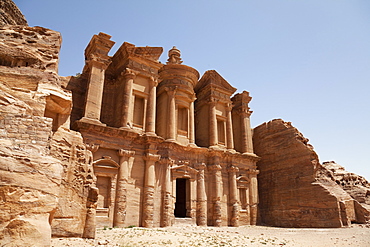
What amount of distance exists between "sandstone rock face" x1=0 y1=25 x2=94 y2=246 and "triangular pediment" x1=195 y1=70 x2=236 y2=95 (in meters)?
17.5

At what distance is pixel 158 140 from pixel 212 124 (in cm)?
631

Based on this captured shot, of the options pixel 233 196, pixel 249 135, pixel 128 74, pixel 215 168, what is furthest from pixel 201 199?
pixel 128 74

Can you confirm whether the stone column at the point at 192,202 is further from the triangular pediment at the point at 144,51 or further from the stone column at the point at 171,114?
the triangular pediment at the point at 144,51

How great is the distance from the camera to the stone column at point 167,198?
16.9 meters

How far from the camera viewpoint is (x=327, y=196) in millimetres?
19594

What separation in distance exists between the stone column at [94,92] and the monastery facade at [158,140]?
0.06m

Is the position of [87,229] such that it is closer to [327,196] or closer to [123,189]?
[123,189]

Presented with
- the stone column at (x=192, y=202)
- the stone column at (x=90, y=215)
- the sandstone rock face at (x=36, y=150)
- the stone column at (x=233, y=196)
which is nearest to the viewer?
the sandstone rock face at (x=36, y=150)

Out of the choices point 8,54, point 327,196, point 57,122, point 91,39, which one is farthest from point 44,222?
point 327,196

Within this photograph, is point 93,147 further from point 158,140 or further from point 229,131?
point 229,131

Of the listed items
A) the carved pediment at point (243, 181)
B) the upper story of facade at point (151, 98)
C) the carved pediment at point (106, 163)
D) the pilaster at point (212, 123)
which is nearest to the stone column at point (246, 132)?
the upper story of facade at point (151, 98)

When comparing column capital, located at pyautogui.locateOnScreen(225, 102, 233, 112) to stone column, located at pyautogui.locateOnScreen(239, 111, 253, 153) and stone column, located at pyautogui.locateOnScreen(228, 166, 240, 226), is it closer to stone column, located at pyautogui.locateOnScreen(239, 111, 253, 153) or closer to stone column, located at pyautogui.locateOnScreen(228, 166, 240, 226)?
stone column, located at pyautogui.locateOnScreen(239, 111, 253, 153)

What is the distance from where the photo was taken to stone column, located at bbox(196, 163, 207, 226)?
19.1 metres

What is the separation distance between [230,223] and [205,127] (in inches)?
325
